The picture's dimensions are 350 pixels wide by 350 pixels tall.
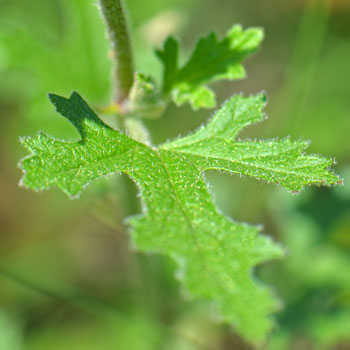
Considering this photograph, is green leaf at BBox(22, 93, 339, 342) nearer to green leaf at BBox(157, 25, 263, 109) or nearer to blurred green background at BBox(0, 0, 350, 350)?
green leaf at BBox(157, 25, 263, 109)

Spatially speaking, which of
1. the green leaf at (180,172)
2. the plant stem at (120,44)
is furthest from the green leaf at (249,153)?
the plant stem at (120,44)

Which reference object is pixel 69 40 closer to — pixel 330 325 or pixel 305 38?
pixel 305 38

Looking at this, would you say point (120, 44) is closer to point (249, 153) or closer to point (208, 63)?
point (208, 63)

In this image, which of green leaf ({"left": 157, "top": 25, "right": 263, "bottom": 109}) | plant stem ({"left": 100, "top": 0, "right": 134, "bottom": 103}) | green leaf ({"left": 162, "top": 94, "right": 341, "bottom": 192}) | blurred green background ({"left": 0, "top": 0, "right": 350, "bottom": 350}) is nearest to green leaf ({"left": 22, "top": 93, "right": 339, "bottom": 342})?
green leaf ({"left": 162, "top": 94, "right": 341, "bottom": 192})

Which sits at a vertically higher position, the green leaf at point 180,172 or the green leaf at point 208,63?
the green leaf at point 208,63

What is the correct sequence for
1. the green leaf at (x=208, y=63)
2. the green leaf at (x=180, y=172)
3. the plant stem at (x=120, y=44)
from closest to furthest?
the green leaf at (x=180, y=172), the plant stem at (x=120, y=44), the green leaf at (x=208, y=63)

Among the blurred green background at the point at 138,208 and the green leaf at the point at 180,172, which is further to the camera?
the blurred green background at the point at 138,208

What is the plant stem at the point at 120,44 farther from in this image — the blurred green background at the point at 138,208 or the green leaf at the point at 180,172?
the blurred green background at the point at 138,208

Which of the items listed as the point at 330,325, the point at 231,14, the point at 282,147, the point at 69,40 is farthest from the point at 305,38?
the point at 282,147
